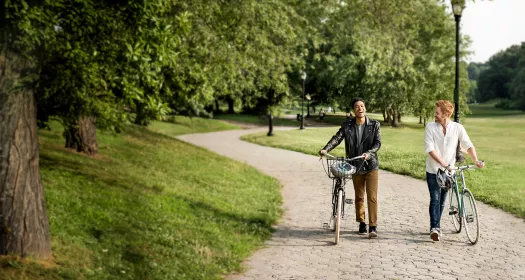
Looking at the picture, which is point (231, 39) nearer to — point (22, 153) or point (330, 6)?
point (330, 6)

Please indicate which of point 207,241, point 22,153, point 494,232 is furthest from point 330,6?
point 22,153

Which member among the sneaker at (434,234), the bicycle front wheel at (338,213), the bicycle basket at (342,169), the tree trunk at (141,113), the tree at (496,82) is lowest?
the sneaker at (434,234)

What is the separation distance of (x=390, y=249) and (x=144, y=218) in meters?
3.73

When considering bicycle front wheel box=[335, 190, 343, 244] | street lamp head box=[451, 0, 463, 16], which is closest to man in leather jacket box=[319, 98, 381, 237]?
bicycle front wheel box=[335, 190, 343, 244]

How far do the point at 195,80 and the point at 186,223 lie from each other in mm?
5658

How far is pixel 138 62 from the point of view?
31.0 feet

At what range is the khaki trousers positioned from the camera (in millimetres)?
9367

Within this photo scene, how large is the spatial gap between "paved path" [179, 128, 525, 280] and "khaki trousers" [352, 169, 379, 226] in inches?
13.9

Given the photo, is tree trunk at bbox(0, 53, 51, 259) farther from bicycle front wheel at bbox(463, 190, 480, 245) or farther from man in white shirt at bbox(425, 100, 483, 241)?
bicycle front wheel at bbox(463, 190, 480, 245)

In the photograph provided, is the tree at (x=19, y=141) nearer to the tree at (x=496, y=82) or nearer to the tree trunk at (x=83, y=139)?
the tree trunk at (x=83, y=139)

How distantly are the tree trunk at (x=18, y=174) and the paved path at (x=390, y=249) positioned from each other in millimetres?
2417

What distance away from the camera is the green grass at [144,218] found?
742cm

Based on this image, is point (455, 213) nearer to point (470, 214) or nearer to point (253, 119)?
point (470, 214)

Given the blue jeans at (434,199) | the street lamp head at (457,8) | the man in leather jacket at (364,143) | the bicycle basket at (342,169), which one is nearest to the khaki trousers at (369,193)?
the man in leather jacket at (364,143)
